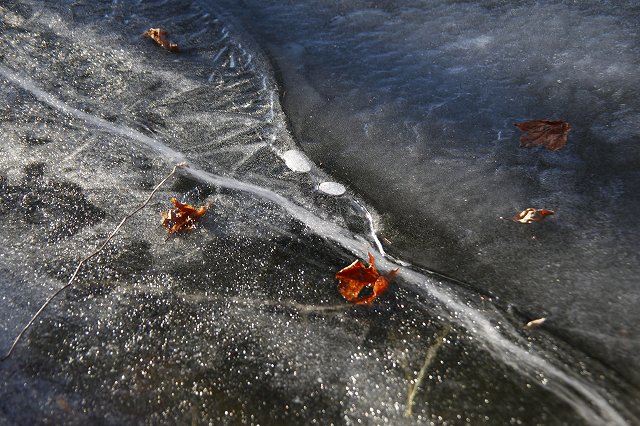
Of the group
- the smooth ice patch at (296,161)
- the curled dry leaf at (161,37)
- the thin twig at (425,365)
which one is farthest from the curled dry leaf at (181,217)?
the curled dry leaf at (161,37)

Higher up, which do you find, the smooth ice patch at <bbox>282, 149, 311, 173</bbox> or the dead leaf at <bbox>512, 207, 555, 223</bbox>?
the smooth ice patch at <bbox>282, 149, 311, 173</bbox>

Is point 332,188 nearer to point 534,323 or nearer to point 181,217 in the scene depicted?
point 181,217

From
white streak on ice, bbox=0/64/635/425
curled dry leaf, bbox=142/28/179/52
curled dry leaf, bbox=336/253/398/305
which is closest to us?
white streak on ice, bbox=0/64/635/425

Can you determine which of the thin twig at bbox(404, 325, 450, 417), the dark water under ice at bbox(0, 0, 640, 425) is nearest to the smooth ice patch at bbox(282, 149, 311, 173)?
the dark water under ice at bbox(0, 0, 640, 425)

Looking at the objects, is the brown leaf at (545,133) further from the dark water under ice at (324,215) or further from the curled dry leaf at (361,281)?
the curled dry leaf at (361,281)

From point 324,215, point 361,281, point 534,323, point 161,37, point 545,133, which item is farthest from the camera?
point 161,37

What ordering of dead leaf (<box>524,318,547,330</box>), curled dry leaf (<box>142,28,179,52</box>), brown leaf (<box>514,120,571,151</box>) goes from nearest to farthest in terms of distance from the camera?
dead leaf (<box>524,318,547,330</box>)
brown leaf (<box>514,120,571,151</box>)
curled dry leaf (<box>142,28,179,52</box>)

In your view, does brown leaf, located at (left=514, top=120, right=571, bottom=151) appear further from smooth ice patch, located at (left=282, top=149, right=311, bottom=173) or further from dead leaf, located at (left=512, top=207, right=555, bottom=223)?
smooth ice patch, located at (left=282, top=149, right=311, bottom=173)

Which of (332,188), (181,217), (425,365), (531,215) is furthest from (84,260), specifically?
(531,215)
